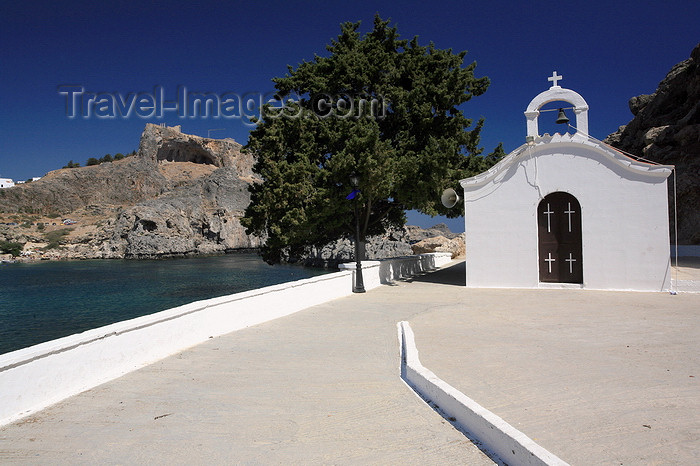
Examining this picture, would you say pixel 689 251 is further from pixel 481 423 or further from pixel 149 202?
pixel 149 202

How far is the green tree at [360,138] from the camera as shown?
1730 cm

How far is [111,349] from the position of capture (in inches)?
211

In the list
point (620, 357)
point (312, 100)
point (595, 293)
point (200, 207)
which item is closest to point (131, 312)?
point (312, 100)

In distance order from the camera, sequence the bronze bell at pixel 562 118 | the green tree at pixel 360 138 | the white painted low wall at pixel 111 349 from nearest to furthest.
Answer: the white painted low wall at pixel 111 349, the bronze bell at pixel 562 118, the green tree at pixel 360 138

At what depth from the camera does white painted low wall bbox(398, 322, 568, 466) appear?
279 cm

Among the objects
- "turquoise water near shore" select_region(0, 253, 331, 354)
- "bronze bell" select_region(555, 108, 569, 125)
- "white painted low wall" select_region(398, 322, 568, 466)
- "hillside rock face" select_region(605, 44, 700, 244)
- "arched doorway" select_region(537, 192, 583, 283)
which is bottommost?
"turquoise water near shore" select_region(0, 253, 331, 354)

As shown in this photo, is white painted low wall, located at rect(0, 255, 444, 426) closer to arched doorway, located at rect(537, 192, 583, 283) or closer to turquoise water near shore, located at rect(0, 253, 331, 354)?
arched doorway, located at rect(537, 192, 583, 283)

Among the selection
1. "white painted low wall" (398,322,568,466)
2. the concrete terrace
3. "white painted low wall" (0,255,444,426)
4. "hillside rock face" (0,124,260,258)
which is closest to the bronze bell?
the concrete terrace

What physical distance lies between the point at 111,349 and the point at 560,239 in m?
13.5

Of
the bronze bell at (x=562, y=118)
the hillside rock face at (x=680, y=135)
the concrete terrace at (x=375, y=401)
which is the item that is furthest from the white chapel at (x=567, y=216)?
the hillside rock face at (x=680, y=135)

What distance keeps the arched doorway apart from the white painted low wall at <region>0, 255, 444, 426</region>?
9429mm

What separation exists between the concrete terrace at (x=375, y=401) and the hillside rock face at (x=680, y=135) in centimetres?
2932

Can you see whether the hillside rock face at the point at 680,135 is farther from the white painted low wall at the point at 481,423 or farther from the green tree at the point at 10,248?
the green tree at the point at 10,248

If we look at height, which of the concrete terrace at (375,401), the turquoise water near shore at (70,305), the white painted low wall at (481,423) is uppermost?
the white painted low wall at (481,423)
